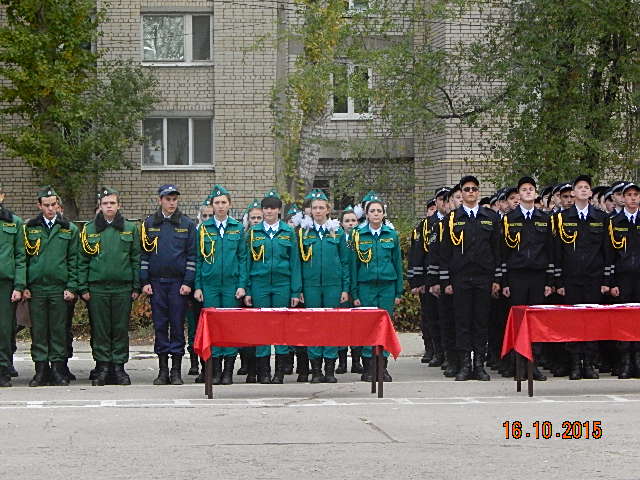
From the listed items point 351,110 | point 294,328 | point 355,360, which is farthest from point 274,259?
point 351,110

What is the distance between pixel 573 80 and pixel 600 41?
78 centimetres

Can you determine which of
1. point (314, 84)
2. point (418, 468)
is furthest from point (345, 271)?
point (314, 84)

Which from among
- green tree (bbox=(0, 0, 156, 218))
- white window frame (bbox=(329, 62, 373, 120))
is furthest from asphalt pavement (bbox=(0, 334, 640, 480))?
green tree (bbox=(0, 0, 156, 218))

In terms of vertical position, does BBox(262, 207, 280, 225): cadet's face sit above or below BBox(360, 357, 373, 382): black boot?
above

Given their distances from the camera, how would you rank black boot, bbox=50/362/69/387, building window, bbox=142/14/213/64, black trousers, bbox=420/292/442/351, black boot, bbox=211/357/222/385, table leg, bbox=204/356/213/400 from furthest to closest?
building window, bbox=142/14/213/64 → black trousers, bbox=420/292/442/351 → black boot, bbox=50/362/69/387 → black boot, bbox=211/357/222/385 → table leg, bbox=204/356/213/400

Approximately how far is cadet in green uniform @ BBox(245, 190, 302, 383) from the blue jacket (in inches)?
26.0

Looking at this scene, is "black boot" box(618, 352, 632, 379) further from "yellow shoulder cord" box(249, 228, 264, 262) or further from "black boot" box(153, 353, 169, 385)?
"black boot" box(153, 353, 169, 385)

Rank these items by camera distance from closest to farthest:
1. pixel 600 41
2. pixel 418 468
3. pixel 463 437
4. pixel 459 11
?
pixel 418 468, pixel 463 437, pixel 600 41, pixel 459 11

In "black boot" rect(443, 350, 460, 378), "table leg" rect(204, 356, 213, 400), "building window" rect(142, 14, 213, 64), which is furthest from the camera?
"building window" rect(142, 14, 213, 64)

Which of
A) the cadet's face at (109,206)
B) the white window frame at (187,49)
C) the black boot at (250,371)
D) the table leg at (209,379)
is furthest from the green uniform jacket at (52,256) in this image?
the white window frame at (187,49)

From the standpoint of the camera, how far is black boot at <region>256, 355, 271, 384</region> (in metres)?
15.5

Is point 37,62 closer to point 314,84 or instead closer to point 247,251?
point 314,84

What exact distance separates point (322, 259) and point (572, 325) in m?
3.02

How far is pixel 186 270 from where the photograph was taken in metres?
15.5
